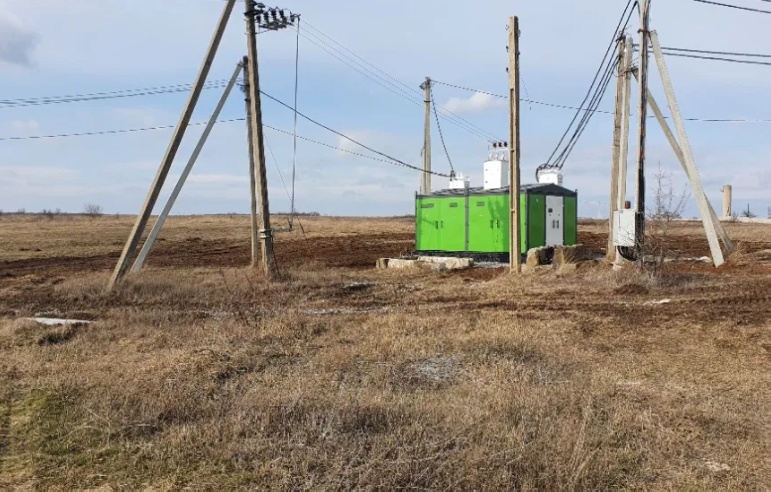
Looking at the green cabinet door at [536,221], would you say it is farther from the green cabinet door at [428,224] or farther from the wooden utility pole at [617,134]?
the green cabinet door at [428,224]

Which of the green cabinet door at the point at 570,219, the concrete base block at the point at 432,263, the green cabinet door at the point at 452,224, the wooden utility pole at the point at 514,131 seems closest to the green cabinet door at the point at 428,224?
the green cabinet door at the point at 452,224

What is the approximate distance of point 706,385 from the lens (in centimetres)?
673

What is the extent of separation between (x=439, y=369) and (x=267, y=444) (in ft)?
10.2

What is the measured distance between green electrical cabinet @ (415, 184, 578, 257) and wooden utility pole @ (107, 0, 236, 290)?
386 inches

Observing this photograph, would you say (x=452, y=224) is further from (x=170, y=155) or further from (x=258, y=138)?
(x=170, y=155)

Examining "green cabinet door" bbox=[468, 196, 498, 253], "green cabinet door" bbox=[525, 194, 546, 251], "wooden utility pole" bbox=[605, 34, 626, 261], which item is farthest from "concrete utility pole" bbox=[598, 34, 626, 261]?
"green cabinet door" bbox=[468, 196, 498, 253]

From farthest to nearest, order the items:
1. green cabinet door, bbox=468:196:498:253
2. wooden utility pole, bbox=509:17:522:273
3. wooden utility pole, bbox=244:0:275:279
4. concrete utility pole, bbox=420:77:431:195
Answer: concrete utility pole, bbox=420:77:431:195 → green cabinet door, bbox=468:196:498:253 → wooden utility pole, bbox=509:17:522:273 → wooden utility pole, bbox=244:0:275:279

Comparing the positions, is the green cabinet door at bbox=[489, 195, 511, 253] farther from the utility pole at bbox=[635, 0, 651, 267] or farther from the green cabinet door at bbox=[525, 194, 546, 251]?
the utility pole at bbox=[635, 0, 651, 267]

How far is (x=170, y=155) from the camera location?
14.9 meters

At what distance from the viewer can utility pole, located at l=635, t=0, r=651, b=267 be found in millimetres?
14320

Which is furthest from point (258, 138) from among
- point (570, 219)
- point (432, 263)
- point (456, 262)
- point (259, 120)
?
point (570, 219)

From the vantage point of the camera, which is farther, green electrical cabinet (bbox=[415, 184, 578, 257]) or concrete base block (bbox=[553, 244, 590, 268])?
green electrical cabinet (bbox=[415, 184, 578, 257])

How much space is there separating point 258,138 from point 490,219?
836 centimetres

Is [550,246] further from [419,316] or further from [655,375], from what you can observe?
[655,375]
